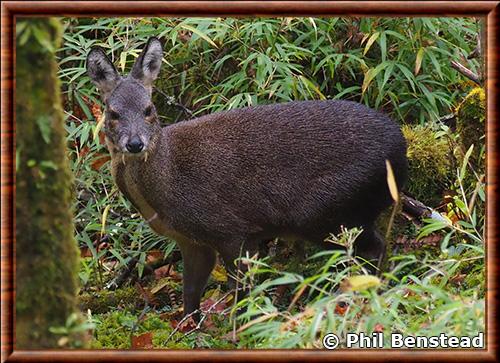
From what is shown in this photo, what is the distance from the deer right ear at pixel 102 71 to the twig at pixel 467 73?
2.44 metres

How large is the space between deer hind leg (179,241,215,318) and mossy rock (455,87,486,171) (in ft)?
6.14

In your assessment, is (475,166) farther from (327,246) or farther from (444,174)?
(327,246)

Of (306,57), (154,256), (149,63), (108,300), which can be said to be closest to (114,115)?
(149,63)

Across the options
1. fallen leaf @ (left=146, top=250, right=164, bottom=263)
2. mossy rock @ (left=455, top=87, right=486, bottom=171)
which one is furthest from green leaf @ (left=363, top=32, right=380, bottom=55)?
fallen leaf @ (left=146, top=250, right=164, bottom=263)

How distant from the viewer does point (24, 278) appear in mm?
3826

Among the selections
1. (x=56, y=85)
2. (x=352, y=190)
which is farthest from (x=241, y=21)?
(x=56, y=85)

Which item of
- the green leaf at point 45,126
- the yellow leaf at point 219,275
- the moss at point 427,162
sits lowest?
the yellow leaf at point 219,275

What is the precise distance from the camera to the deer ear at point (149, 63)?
20.4ft

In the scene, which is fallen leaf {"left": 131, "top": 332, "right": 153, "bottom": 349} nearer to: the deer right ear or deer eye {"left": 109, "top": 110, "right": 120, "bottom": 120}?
deer eye {"left": 109, "top": 110, "right": 120, "bottom": 120}

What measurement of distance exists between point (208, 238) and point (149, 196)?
1.53 ft

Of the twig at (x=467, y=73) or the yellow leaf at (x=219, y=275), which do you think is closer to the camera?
the twig at (x=467, y=73)

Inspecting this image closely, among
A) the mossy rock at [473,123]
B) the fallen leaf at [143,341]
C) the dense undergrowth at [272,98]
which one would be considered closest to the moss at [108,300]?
the dense undergrowth at [272,98]

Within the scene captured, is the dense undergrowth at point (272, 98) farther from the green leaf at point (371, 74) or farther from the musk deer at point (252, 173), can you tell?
the musk deer at point (252, 173)
